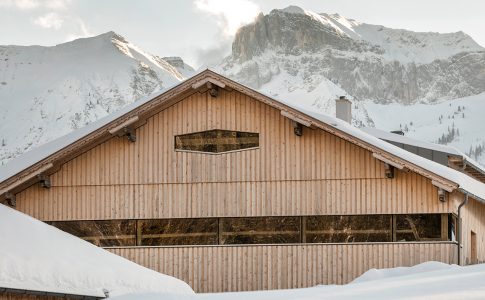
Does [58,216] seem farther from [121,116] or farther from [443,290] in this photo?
[443,290]

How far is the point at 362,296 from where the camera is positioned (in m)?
12.1

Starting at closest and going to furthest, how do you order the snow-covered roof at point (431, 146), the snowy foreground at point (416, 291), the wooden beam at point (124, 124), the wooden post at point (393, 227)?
the snowy foreground at point (416, 291) → the wooden post at point (393, 227) → the wooden beam at point (124, 124) → the snow-covered roof at point (431, 146)

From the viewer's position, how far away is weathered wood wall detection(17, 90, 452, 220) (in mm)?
23812

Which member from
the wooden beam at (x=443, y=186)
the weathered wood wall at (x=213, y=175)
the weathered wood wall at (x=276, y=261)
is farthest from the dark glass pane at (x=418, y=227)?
the wooden beam at (x=443, y=186)

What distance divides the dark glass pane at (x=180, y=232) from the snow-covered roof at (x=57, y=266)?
375cm

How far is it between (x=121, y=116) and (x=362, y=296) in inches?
498

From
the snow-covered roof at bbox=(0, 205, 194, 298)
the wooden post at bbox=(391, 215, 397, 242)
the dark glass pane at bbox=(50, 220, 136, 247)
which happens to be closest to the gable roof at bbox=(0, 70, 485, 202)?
the wooden post at bbox=(391, 215, 397, 242)

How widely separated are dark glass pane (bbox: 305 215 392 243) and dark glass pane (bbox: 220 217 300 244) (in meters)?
0.40

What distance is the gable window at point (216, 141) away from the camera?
24281 millimetres

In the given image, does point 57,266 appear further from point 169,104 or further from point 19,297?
point 169,104

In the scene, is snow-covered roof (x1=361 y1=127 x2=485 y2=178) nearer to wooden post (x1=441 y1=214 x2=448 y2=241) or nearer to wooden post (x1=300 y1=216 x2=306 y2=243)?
wooden post (x1=441 y1=214 x2=448 y2=241)

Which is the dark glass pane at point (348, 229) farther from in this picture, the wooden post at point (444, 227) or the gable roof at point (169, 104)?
the gable roof at point (169, 104)

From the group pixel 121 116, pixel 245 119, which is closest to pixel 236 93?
pixel 245 119

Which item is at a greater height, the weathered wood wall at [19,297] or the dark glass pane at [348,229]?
the dark glass pane at [348,229]
